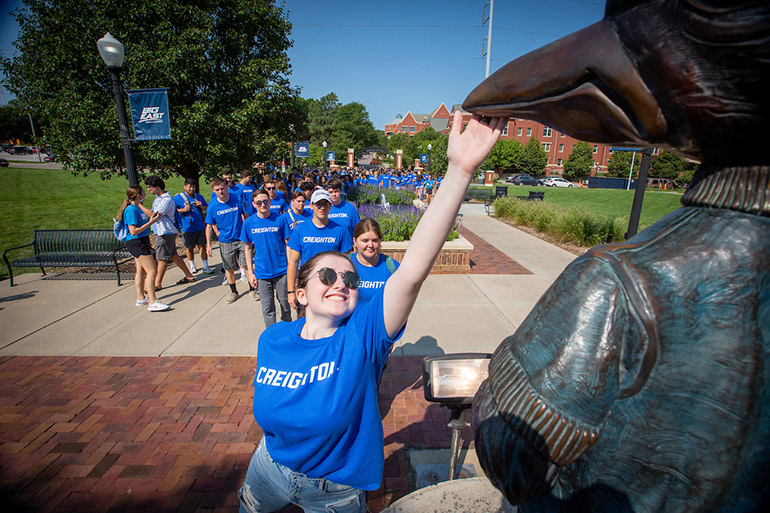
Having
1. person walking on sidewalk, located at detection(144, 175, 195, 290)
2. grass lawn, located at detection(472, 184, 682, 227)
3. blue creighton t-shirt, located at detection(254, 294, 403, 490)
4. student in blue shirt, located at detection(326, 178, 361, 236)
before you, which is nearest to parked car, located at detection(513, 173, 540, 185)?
grass lawn, located at detection(472, 184, 682, 227)

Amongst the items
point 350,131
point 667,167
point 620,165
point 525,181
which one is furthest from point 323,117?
point 667,167

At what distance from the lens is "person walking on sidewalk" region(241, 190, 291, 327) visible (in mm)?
4441

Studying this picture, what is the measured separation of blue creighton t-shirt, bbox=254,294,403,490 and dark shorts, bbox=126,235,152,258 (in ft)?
16.2

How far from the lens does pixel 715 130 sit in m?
0.69

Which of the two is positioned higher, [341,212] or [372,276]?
[341,212]

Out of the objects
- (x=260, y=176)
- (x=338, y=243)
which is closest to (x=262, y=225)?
(x=338, y=243)

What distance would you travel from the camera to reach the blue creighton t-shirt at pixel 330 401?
1.50 meters

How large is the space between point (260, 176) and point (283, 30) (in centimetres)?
456

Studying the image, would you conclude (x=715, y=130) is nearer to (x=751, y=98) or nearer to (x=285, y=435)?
(x=751, y=98)

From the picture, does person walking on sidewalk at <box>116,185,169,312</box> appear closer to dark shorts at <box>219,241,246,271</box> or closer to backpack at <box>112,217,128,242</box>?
backpack at <box>112,217,128,242</box>

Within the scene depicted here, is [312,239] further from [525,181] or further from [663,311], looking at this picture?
[525,181]

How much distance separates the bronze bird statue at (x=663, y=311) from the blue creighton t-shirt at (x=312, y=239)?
11.1 ft

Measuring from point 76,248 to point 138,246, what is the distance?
273 centimetres

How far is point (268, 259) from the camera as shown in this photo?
14.6ft
